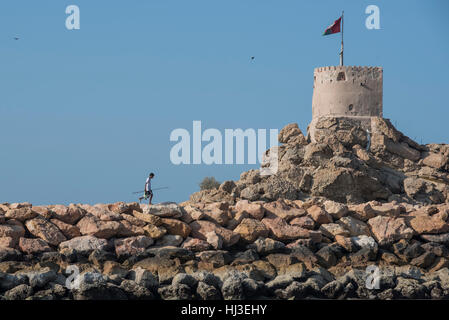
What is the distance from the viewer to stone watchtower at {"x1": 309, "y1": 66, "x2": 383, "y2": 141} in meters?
41.3

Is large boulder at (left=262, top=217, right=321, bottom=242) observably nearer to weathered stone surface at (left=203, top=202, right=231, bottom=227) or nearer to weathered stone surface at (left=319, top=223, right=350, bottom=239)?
weathered stone surface at (left=319, top=223, right=350, bottom=239)

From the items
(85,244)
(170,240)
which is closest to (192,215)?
(170,240)

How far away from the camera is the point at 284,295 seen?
83.5 feet

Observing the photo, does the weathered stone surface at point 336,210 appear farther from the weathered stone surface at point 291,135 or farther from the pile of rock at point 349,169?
the weathered stone surface at point 291,135

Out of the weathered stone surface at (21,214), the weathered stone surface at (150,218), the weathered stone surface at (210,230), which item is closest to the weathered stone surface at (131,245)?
the weathered stone surface at (150,218)

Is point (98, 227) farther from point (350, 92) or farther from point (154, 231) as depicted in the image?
point (350, 92)

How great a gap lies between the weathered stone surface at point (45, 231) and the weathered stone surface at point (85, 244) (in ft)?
0.76

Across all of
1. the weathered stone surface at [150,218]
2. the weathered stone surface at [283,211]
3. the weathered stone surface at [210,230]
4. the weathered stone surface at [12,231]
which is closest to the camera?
the weathered stone surface at [12,231]

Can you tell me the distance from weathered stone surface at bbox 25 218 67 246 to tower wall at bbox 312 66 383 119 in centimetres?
1733

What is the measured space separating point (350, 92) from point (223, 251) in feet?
52.5

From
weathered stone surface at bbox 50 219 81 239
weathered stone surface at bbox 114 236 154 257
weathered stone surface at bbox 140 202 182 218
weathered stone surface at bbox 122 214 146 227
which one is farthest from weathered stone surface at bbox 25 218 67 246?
weathered stone surface at bbox 140 202 182 218

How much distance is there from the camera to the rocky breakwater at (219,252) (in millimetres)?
25125
